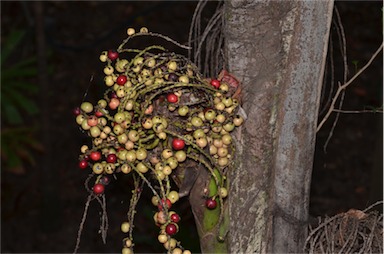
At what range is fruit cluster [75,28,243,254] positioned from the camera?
54.4 inches

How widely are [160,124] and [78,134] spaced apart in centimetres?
312


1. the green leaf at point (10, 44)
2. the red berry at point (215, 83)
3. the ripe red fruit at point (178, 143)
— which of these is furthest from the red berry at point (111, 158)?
the green leaf at point (10, 44)

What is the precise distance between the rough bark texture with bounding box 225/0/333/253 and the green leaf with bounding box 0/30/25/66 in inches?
121

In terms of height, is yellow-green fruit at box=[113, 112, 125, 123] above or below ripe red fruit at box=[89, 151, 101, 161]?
above

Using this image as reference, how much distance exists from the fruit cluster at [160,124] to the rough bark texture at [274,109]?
0.08 metres

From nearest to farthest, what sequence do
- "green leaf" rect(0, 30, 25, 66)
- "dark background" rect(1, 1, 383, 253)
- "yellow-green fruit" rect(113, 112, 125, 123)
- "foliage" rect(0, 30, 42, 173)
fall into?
"yellow-green fruit" rect(113, 112, 125, 123), "dark background" rect(1, 1, 383, 253), "foliage" rect(0, 30, 42, 173), "green leaf" rect(0, 30, 25, 66)

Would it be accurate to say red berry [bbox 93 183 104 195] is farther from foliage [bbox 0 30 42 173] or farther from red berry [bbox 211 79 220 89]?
foliage [bbox 0 30 42 173]

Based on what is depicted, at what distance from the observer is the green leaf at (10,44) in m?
4.41

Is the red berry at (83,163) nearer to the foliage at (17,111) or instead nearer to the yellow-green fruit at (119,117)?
the yellow-green fruit at (119,117)

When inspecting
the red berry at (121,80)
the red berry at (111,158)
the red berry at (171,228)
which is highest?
the red berry at (121,80)

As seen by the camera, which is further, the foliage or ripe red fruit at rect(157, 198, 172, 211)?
the foliage

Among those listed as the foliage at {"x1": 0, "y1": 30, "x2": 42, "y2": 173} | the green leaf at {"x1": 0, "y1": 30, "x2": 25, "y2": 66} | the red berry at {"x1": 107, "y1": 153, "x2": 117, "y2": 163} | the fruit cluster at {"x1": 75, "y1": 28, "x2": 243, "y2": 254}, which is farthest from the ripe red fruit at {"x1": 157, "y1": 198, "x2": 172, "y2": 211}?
the green leaf at {"x1": 0, "y1": 30, "x2": 25, "y2": 66}

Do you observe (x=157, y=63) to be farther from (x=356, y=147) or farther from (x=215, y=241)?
(x=356, y=147)

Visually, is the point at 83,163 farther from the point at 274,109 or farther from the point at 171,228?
the point at 274,109
